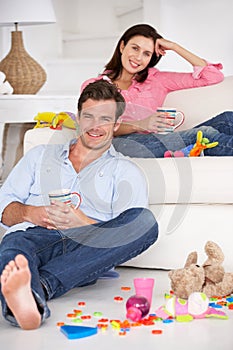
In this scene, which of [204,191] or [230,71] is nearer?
[204,191]

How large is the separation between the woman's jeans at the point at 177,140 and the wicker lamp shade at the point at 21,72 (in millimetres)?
1136

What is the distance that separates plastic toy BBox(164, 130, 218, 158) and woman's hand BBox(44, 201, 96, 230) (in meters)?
0.52

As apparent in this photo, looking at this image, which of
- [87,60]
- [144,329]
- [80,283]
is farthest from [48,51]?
[144,329]

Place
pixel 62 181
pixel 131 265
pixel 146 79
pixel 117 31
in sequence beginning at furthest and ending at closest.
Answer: pixel 117 31 < pixel 146 79 < pixel 131 265 < pixel 62 181

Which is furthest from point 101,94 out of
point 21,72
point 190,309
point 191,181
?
point 21,72

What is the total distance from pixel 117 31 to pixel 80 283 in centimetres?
253

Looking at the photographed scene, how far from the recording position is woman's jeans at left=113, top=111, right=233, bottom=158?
8.48 ft

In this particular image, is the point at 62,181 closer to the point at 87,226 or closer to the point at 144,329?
the point at 87,226

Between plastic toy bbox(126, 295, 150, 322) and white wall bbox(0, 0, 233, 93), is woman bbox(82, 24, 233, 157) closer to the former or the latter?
plastic toy bbox(126, 295, 150, 322)

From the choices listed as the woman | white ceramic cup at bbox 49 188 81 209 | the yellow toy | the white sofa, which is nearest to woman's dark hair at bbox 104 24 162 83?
the woman

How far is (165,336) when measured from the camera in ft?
5.94

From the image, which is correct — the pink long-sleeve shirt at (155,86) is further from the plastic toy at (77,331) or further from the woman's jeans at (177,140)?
the plastic toy at (77,331)

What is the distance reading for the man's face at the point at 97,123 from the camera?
225cm

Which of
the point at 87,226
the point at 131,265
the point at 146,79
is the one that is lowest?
the point at 131,265
